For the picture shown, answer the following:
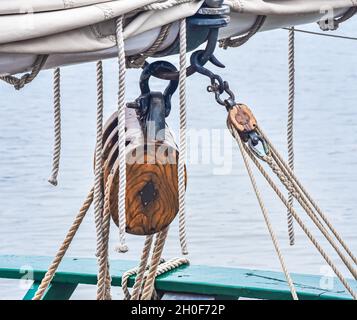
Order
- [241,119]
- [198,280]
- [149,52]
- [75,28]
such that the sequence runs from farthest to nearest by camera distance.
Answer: [198,280] < [241,119] < [149,52] < [75,28]

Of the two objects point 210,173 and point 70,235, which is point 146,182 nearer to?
point 70,235

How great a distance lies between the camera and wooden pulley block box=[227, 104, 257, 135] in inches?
154

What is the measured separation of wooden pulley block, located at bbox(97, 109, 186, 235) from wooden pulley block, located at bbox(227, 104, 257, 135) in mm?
206

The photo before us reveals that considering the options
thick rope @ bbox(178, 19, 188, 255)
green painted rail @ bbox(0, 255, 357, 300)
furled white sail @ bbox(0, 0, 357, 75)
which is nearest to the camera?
furled white sail @ bbox(0, 0, 357, 75)

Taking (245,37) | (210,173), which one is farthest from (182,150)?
(210,173)

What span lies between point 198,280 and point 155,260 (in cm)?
98

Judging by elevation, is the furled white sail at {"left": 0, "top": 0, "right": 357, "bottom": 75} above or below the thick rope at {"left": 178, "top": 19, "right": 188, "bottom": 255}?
above

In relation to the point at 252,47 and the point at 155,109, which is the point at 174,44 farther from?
the point at 252,47

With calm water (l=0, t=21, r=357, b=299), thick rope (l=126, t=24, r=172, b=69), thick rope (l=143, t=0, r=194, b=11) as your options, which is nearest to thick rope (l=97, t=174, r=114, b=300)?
thick rope (l=126, t=24, r=172, b=69)

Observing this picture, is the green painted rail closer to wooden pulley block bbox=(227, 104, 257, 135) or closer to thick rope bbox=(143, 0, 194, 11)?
wooden pulley block bbox=(227, 104, 257, 135)

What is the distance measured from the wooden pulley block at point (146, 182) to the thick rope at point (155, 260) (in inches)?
7.4

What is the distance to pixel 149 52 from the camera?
12.6 ft

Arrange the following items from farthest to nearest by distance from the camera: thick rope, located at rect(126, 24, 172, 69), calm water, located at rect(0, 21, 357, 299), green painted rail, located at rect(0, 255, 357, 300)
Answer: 1. calm water, located at rect(0, 21, 357, 299)
2. green painted rail, located at rect(0, 255, 357, 300)
3. thick rope, located at rect(126, 24, 172, 69)

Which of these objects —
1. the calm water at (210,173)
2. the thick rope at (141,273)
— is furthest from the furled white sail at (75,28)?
the calm water at (210,173)
